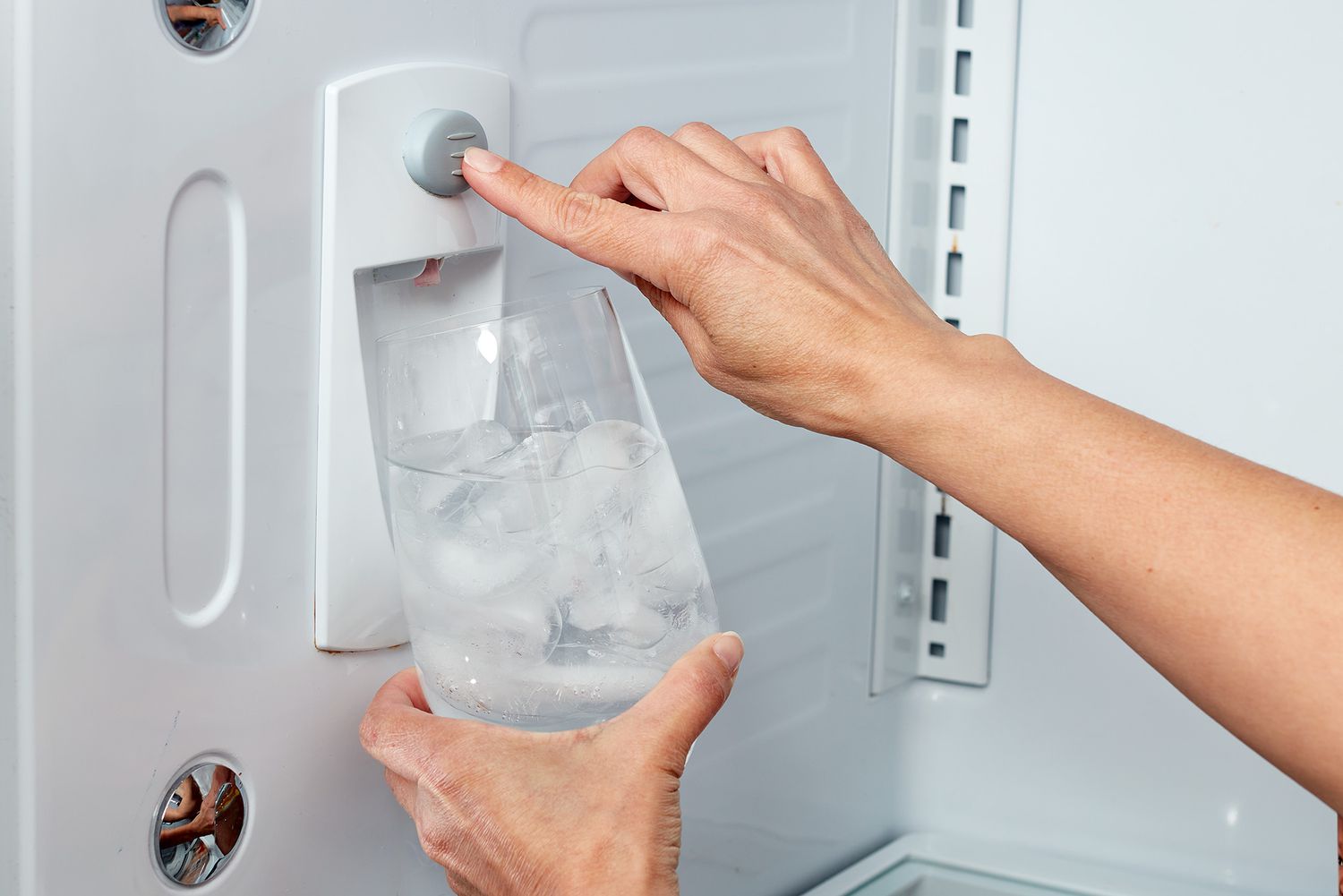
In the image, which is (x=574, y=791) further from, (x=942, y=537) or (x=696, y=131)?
→ (x=942, y=537)

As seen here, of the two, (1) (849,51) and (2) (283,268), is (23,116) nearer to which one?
(2) (283,268)

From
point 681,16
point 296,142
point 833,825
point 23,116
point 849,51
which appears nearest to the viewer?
point 23,116

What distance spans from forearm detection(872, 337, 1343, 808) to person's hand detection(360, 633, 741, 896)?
0.17 meters

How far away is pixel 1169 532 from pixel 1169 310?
59cm

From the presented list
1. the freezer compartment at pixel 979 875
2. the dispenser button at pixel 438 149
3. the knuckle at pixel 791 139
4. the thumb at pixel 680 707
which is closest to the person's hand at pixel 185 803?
the thumb at pixel 680 707

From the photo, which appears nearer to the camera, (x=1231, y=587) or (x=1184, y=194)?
(x=1231, y=587)

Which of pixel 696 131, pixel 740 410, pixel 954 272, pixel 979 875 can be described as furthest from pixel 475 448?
pixel 979 875

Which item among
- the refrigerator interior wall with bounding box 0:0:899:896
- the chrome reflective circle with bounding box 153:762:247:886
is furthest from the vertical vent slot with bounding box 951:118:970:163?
the chrome reflective circle with bounding box 153:762:247:886

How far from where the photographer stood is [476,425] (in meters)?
0.56

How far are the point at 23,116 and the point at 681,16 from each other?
1.56 ft

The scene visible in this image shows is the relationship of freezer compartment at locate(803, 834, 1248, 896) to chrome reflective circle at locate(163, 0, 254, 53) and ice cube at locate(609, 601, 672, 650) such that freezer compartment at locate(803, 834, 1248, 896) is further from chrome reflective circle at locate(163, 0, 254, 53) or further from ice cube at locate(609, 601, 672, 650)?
chrome reflective circle at locate(163, 0, 254, 53)

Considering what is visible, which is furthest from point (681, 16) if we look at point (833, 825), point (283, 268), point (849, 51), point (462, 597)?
point (833, 825)

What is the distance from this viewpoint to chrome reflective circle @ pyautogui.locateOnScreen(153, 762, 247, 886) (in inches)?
Answer: 24.1

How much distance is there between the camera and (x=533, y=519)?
0.56 m
